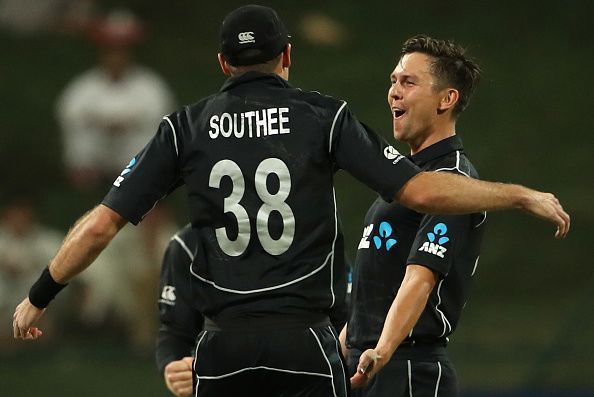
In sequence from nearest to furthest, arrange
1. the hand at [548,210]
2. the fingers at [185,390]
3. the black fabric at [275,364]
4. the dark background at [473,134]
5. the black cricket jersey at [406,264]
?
the hand at [548,210] → the black fabric at [275,364] → the black cricket jersey at [406,264] → the fingers at [185,390] → the dark background at [473,134]

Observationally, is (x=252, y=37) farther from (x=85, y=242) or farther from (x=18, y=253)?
(x=18, y=253)

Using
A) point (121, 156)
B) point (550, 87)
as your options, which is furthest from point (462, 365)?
point (550, 87)

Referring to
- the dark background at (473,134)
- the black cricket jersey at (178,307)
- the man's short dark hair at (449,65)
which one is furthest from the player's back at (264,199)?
the dark background at (473,134)

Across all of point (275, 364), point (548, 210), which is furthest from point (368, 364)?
point (548, 210)

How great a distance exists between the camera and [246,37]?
12.8 ft

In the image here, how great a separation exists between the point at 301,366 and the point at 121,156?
281 inches

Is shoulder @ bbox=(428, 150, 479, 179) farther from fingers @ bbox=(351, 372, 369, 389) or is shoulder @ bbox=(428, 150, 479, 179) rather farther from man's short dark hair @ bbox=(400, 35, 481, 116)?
fingers @ bbox=(351, 372, 369, 389)

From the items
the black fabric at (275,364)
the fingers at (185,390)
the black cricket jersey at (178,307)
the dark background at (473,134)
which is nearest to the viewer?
the black fabric at (275,364)

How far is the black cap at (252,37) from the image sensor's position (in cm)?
390

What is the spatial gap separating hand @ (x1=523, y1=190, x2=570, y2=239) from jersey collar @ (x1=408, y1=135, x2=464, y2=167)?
723 millimetres

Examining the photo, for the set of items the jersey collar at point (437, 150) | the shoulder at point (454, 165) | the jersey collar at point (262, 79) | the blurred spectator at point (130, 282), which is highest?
the jersey collar at point (262, 79)

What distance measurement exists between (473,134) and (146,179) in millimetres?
8485

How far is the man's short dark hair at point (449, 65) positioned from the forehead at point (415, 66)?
0.02m

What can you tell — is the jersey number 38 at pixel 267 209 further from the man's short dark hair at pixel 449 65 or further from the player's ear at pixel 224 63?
the man's short dark hair at pixel 449 65
